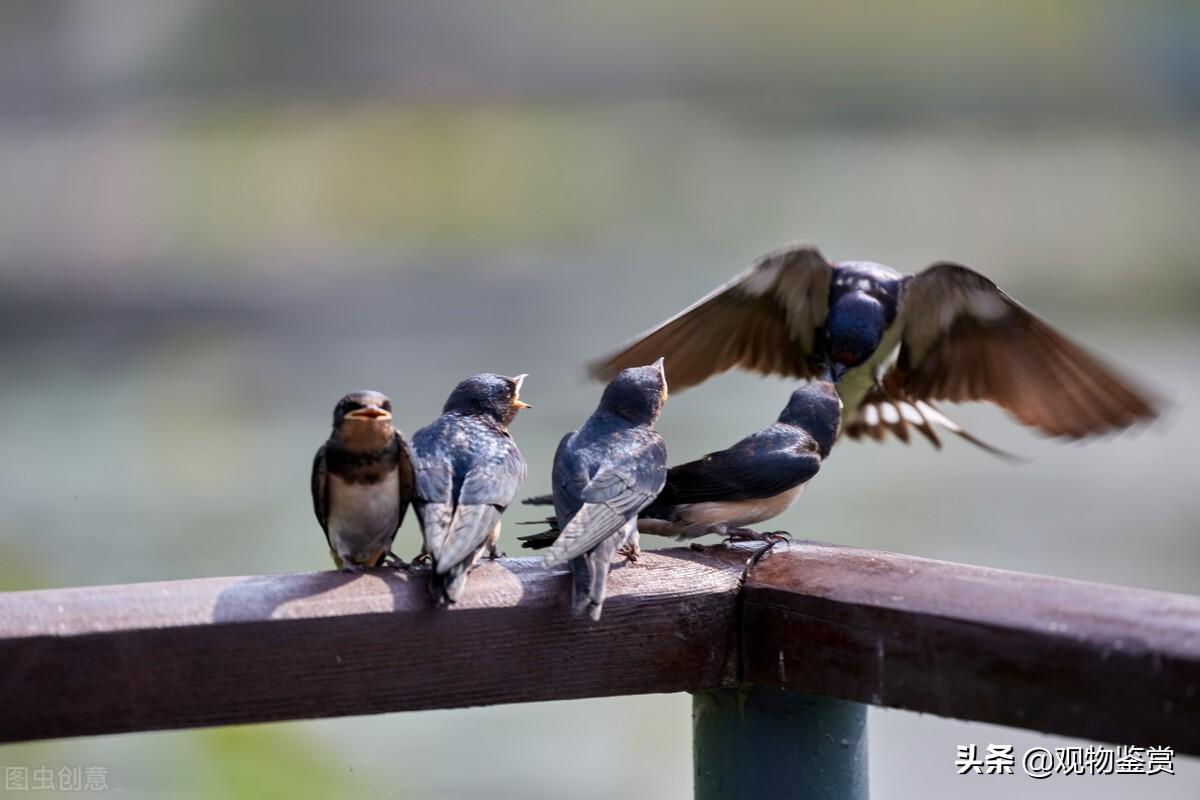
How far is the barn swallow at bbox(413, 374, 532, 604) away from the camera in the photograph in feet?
5.84

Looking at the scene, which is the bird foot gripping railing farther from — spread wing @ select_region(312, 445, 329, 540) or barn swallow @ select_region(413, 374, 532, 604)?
spread wing @ select_region(312, 445, 329, 540)

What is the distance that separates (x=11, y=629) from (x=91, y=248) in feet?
22.2

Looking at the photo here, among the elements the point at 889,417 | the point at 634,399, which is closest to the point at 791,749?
the point at 634,399

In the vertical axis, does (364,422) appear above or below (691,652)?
above

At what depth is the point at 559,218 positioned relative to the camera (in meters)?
8.56

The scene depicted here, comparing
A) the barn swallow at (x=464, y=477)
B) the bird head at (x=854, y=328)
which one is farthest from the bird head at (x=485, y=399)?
the bird head at (x=854, y=328)

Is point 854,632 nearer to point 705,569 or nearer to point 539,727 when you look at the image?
point 705,569

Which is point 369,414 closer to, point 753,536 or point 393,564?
point 393,564

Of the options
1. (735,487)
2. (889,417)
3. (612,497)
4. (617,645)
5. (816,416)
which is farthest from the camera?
(889,417)

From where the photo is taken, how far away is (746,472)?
7.72 ft

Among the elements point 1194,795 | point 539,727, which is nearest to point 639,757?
point 539,727

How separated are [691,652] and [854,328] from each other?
1.97m

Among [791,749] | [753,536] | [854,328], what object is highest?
[854,328]

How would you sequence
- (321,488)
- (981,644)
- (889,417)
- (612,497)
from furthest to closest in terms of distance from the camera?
(889,417)
(321,488)
(612,497)
(981,644)
